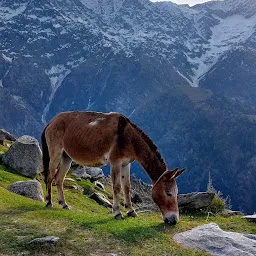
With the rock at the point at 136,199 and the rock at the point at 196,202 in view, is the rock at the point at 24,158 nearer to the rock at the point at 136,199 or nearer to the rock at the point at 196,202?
the rock at the point at 136,199

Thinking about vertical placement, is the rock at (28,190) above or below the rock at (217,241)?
below

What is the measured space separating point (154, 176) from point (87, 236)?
12.9ft

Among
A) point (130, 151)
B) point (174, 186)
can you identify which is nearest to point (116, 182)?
point (130, 151)

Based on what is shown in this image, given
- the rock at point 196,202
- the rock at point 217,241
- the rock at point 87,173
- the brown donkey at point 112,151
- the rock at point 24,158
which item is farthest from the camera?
the rock at point 87,173

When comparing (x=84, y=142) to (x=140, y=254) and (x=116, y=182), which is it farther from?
(x=140, y=254)

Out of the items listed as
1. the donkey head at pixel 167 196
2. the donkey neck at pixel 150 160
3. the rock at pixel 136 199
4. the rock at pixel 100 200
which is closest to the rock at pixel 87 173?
the rock at pixel 136 199

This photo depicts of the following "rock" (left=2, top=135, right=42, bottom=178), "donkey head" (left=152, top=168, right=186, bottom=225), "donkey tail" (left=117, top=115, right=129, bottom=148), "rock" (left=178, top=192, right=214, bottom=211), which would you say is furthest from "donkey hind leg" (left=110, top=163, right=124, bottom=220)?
"rock" (left=2, top=135, right=42, bottom=178)

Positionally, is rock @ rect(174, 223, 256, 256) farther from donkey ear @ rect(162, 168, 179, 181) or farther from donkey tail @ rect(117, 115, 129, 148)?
donkey tail @ rect(117, 115, 129, 148)

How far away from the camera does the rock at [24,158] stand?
47.3m

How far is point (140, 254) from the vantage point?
12906mm

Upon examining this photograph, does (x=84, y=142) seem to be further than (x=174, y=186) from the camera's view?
Yes

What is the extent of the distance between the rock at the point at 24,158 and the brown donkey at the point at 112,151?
26.8 metres

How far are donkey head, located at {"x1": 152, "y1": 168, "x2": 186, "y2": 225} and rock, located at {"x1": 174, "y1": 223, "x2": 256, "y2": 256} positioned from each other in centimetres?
104

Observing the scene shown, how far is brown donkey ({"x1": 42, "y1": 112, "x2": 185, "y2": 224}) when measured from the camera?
1622cm
